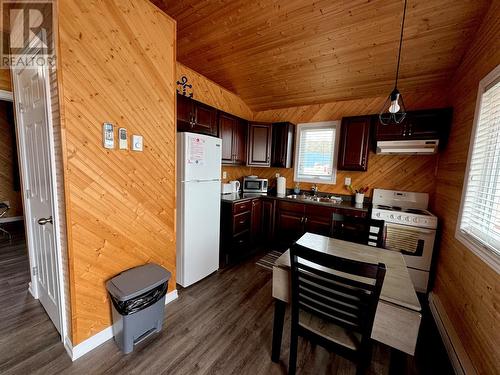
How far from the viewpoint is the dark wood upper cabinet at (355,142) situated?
3.08 metres

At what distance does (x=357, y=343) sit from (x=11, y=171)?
670 centimetres

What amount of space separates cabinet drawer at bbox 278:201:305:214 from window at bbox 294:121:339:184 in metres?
0.75

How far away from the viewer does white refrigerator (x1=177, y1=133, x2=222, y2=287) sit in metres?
2.29

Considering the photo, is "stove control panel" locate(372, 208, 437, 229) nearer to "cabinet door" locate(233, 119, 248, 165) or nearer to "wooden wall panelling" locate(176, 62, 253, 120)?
"cabinet door" locate(233, 119, 248, 165)

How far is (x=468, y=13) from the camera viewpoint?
1.77 meters

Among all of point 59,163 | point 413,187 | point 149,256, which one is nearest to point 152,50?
point 59,163

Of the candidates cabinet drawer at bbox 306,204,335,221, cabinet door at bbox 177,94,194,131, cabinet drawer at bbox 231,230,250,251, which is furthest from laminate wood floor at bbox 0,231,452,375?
cabinet door at bbox 177,94,194,131

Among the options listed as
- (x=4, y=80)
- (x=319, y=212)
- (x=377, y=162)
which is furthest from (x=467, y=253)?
(x=4, y=80)

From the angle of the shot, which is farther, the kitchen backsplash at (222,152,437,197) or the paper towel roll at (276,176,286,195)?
the paper towel roll at (276,176,286,195)

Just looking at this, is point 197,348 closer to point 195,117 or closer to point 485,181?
point 195,117

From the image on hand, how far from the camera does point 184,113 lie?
8.36ft

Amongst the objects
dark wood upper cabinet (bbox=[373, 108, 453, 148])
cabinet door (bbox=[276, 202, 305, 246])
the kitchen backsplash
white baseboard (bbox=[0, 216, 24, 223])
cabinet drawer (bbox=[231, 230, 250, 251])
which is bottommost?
white baseboard (bbox=[0, 216, 24, 223])

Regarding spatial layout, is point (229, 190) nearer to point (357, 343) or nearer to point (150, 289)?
point (150, 289)

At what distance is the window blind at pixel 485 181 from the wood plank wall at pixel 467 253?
6.8 inches
